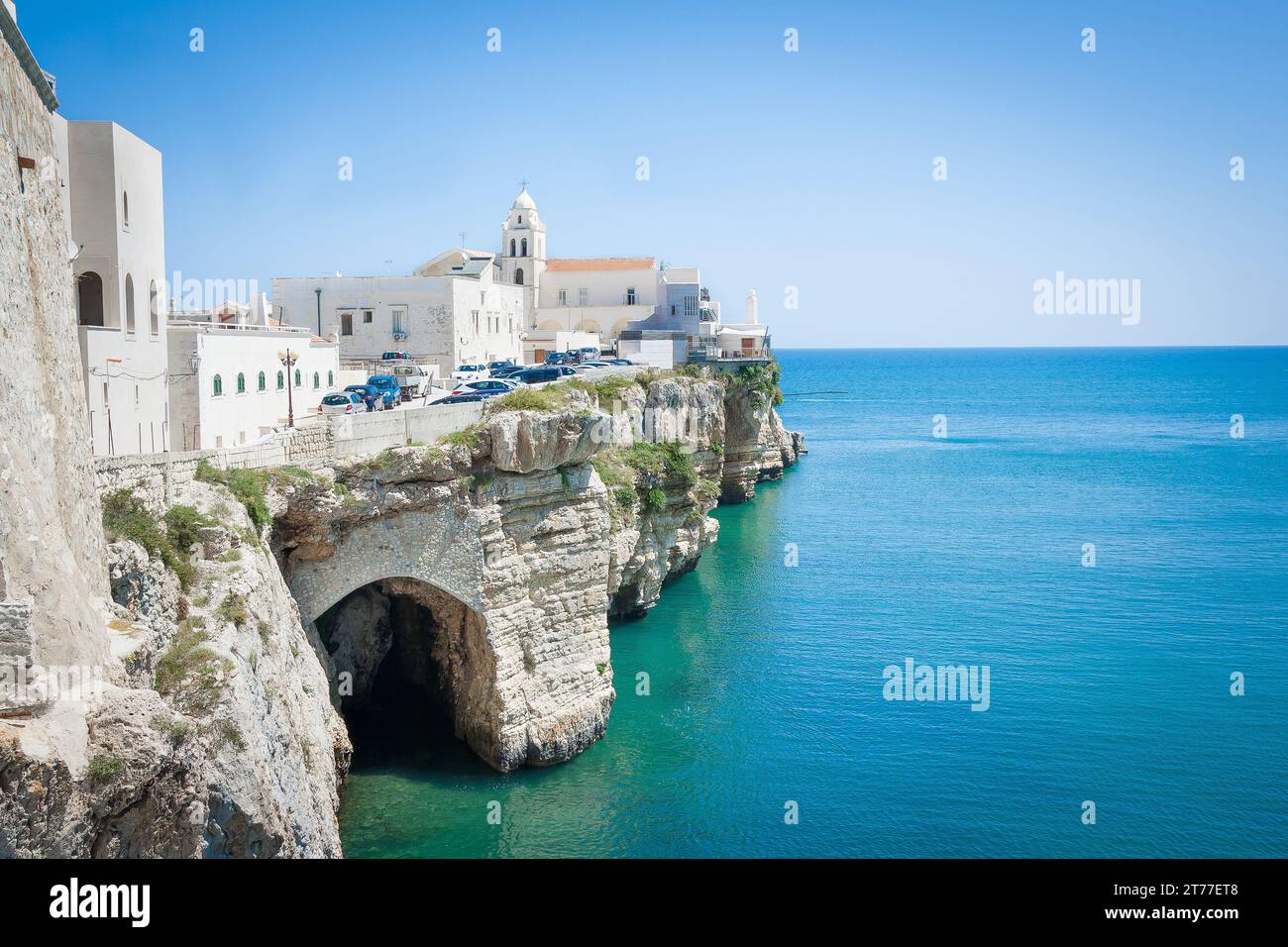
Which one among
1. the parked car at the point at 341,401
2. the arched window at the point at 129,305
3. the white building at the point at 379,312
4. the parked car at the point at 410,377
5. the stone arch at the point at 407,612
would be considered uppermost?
the white building at the point at 379,312

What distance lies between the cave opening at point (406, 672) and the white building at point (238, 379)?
16.8ft

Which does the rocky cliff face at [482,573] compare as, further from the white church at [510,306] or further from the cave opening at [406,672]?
the white church at [510,306]

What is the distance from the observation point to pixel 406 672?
27.0 metres

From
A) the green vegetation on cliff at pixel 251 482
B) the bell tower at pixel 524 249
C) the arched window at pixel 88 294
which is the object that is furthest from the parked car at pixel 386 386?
the bell tower at pixel 524 249

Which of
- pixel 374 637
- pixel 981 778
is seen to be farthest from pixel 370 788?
pixel 981 778

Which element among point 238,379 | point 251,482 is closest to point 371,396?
point 238,379

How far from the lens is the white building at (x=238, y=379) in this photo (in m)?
24.2

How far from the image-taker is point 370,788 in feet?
73.9

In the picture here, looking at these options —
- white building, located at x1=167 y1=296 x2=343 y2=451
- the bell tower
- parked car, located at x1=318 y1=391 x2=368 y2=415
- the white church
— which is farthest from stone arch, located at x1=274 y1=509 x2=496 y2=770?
the bell tower

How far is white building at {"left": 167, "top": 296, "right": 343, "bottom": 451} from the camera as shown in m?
24.2

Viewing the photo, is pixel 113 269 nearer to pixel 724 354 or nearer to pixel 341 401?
pixel 341 401

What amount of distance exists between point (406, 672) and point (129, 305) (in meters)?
10.7

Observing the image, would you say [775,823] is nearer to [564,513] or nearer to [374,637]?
[564,513]
